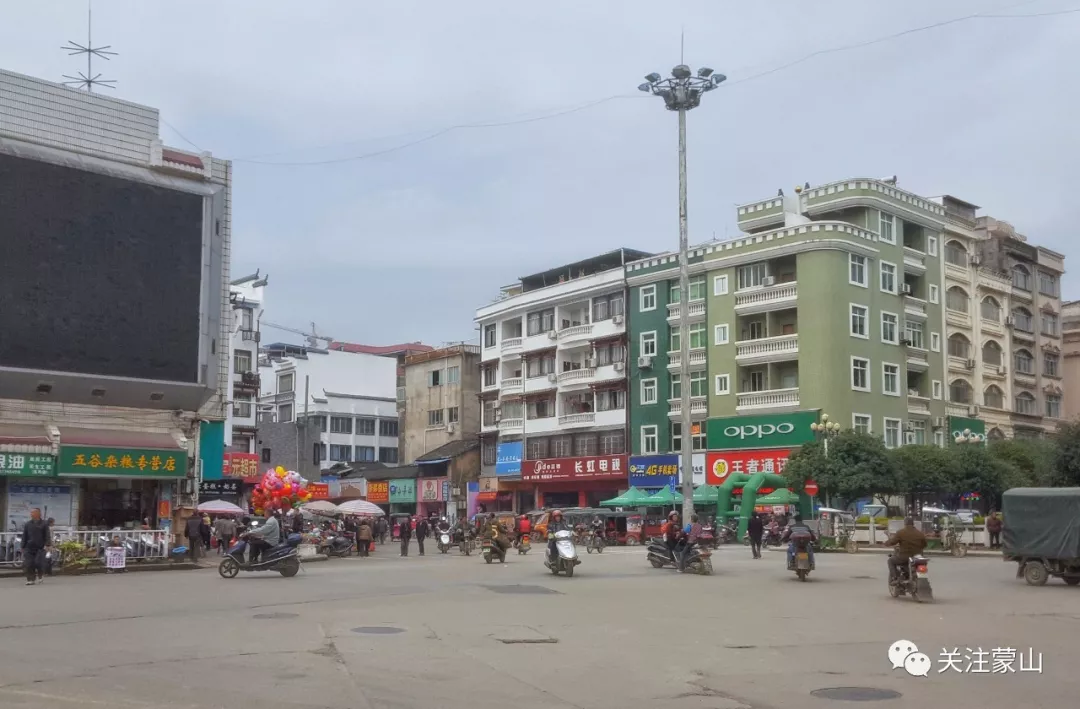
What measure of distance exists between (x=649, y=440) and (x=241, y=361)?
25.0 m

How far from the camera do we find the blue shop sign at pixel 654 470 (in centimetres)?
5645

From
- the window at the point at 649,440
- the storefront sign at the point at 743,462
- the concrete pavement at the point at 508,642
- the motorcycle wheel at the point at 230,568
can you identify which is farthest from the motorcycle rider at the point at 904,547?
the window at the point at 649,440

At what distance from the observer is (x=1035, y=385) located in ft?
213

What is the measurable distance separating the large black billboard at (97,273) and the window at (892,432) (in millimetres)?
35333

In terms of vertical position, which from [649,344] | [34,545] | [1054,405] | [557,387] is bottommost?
[34,545]

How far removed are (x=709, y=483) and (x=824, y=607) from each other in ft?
126

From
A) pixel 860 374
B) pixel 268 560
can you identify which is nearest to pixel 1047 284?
pixel 860 374

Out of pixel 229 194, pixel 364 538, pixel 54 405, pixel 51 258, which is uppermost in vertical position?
pixel 229 194

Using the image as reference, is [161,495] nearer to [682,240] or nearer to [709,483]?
[682,240]

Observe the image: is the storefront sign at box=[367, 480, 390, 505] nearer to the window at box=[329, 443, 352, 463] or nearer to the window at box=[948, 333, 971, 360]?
the window at box=[329, 443, 352, 463]

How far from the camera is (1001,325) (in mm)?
62344

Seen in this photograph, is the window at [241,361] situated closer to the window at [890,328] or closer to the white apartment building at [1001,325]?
the window at [890,328]

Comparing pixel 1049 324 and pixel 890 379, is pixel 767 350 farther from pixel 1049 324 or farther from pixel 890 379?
pixel 1049 324

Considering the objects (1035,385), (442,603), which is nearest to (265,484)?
(442,603)
